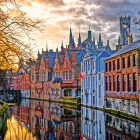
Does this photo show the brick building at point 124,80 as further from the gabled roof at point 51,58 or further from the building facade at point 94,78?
the gabled roof at point 51,58

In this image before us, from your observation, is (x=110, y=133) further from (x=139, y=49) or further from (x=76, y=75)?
(x=76, y=75)

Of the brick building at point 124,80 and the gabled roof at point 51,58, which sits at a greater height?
the gabled roof at point 51,58

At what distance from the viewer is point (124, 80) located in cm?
3484

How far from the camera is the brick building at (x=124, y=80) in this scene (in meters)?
30.8

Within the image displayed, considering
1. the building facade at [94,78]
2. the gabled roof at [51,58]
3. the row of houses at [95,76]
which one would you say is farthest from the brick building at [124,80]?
the gabled roof at [51,58]

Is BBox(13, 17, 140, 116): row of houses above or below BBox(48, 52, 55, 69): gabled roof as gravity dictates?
below

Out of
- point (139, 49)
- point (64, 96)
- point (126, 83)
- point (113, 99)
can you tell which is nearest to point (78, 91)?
point (64, 96)

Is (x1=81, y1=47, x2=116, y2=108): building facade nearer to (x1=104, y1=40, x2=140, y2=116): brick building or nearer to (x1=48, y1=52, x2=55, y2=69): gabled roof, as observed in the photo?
(x1=104, y1=40, x2=140, y2=116): brick building

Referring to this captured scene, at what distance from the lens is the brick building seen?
101 feet

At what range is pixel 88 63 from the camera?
50375 millimetres

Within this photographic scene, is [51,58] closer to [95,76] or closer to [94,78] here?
[94,78]

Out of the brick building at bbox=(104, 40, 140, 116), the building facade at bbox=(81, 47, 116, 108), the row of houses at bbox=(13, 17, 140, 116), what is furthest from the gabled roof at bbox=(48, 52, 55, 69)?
the brick building at bbox=(104, 40, 140, 116)

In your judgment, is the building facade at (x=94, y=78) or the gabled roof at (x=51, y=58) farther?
the gabled roof at (x=51, y=58)

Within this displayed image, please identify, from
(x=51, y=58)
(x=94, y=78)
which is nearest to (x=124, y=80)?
(x=94, y=78)
